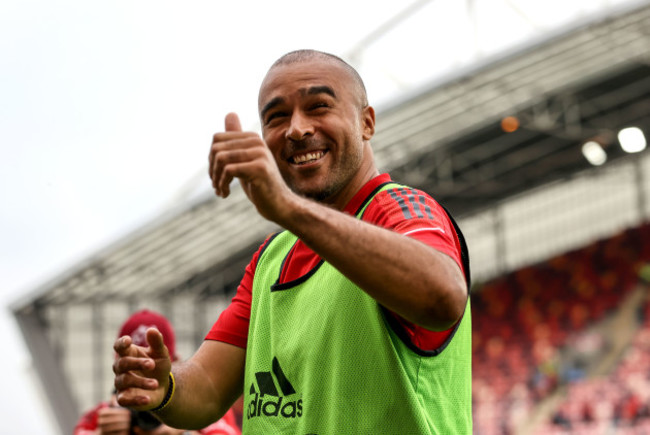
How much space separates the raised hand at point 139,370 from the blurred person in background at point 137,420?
0.92 meters

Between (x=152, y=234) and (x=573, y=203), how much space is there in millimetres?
13590

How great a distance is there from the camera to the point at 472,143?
20266mm

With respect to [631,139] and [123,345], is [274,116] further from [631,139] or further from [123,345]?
[631,139]

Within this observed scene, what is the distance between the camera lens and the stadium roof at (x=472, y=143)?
1502cm

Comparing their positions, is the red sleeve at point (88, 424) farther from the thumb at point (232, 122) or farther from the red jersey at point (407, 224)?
the thumb at point (232, 122)

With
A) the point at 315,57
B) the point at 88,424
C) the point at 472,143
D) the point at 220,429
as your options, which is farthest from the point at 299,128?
the point at 472,143

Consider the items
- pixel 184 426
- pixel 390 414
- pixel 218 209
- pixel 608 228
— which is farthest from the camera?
pixel 608 228

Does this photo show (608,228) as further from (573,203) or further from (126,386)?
(126,386)

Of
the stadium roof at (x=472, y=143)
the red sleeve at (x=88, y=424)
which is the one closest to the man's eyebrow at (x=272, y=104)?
the red sleeve at (x=88, y=424)

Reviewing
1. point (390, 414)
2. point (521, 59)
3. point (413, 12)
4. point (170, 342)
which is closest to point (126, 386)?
point (390, 414)

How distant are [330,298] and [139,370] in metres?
0.47

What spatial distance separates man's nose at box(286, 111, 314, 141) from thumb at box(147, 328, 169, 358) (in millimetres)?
530

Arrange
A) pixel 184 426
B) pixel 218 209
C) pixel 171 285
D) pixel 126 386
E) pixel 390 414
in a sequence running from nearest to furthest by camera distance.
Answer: pixel 390 414 < pixel 126 386 < pixel 184 426 < pixel 218 209 < pixel 171 285

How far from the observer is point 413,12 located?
1947 centimetres
